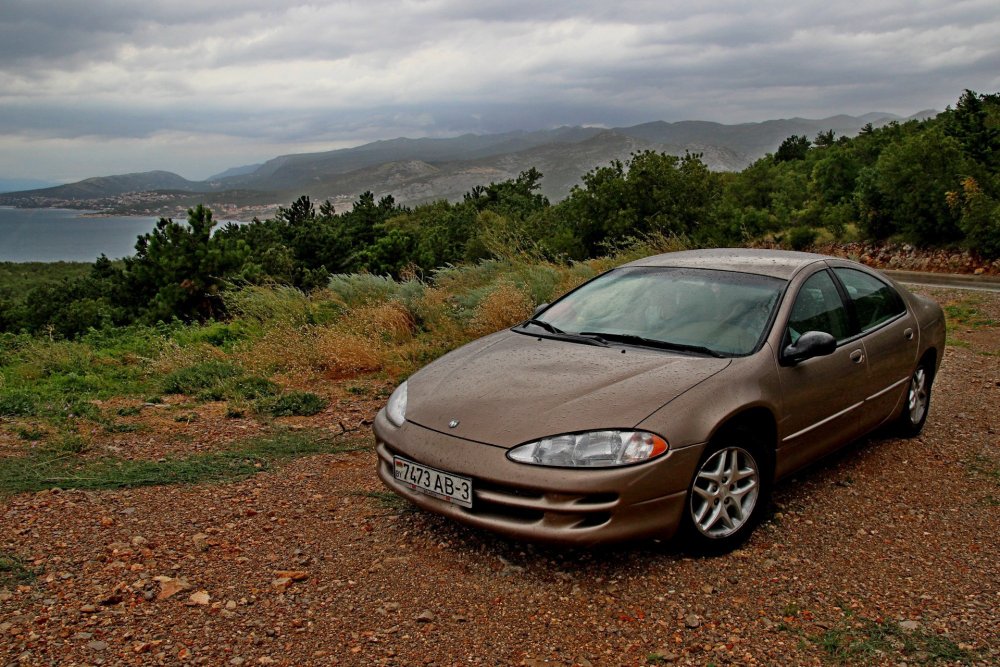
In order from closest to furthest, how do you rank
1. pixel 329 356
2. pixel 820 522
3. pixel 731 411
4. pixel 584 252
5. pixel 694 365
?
pixel 731 411 → pixel 694 365 → pixel 820 522 → pixel 329 356 → pixel 584 252

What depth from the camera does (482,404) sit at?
3812mm

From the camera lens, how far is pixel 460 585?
3.51m

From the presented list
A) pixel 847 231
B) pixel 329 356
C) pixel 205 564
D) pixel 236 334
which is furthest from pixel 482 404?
pixel 847 231

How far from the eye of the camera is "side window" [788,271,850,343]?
14.6 feet

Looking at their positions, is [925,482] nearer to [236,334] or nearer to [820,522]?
[820,522]

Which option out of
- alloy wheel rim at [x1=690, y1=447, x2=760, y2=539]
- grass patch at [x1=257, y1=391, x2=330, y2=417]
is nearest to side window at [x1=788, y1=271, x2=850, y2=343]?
alloy wheel rim at [x1=690, y1=447, x2=760, y2=539]

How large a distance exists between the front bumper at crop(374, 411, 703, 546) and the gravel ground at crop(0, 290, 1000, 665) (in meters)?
0.28

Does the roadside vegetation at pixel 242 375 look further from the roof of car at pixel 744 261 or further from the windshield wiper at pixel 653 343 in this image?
the roof of car at pixel 744 261

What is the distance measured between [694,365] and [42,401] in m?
6.16

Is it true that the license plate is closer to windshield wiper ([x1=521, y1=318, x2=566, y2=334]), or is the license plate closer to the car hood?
the car hood

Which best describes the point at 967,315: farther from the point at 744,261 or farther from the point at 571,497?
the point at 571,497

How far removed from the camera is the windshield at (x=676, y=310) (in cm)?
428

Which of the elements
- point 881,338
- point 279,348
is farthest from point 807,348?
point 279,348

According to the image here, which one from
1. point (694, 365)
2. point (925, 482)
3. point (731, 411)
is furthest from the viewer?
point (925, 482)
